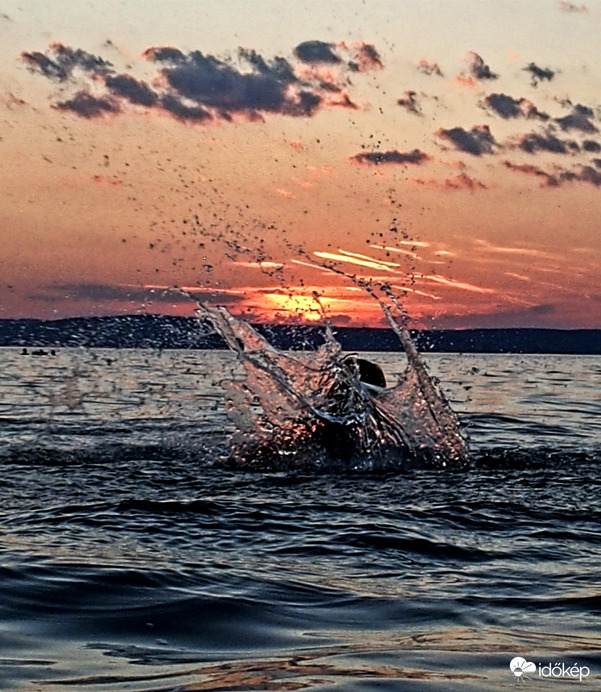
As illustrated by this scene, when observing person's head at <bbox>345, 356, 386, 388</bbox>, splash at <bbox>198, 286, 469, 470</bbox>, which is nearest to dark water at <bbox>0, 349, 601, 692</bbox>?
splash at <bbox>198, 286, 469, 470</bbox>

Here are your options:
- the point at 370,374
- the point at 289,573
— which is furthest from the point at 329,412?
the point at 289,573

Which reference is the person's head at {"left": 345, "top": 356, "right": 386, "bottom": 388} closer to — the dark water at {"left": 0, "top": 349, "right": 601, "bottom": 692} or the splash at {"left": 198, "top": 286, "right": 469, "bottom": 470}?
the splash at {"left": 198, "top": 286, "right": 469, "bottom": 470}

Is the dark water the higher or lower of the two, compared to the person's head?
lower

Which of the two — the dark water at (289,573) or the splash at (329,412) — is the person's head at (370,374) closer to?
the splash at (329,412)

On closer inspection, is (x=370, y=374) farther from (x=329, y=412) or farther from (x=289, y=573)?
(x=289, y=573)

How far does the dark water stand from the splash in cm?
68

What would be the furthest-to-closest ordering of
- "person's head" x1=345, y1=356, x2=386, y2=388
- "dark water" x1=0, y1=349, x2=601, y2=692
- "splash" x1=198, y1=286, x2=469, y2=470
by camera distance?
"person's head" x1=345, y1=356, x2=386, y2=388 → "splash" x1=198, y1=286, x2=469, y2=470 → "dark water" x1=0, y1=349, x2=601, y2=692

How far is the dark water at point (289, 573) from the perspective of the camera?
18.7 ft

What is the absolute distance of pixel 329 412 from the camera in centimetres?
1501

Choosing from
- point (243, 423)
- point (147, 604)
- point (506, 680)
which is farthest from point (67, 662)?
point (243, 423)

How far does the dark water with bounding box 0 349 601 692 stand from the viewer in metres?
5.71

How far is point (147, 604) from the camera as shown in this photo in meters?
7.00

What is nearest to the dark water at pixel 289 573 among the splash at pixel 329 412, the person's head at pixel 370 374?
the splash at pixel 329 412

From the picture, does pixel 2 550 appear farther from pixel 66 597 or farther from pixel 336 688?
pixel 336 688
